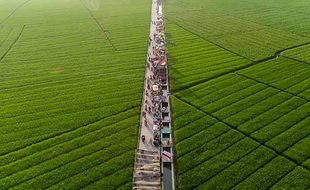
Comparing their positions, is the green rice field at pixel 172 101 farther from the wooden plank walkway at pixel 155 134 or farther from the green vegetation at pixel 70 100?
the wooden plank walkway at pixel 155 134

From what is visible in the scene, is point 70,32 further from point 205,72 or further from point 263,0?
point 263,0

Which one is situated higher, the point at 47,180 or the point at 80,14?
the point at 80,14

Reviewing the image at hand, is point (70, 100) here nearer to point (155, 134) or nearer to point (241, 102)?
point (155, 134)

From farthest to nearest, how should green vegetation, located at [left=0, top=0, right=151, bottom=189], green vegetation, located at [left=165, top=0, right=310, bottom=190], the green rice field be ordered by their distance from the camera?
green vegetation, located at [left=0, top=0, right=151, bottom=189]
the green rice field
green vegetation, located at [left=165, top=0, right=310, bottom=190]

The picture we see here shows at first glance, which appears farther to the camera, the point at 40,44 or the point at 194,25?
the point at 194,25

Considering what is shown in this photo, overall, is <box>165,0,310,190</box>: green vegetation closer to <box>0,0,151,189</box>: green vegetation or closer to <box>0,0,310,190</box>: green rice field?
<box>0,0,310,190</box>: green rice field

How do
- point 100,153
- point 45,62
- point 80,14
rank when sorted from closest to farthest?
Result: point 100,153 < point 45,62 < point 80,14

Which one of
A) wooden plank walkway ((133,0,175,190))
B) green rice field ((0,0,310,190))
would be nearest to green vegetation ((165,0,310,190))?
green rice field ((0,0,310,190))

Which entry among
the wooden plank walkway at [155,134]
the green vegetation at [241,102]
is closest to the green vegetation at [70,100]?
the wooden plank walkway at [155,134]

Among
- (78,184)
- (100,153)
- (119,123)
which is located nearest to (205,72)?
(119,123)
